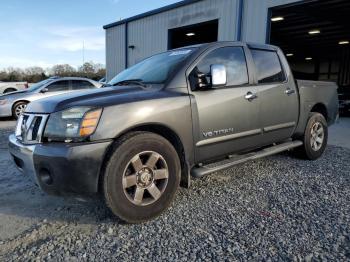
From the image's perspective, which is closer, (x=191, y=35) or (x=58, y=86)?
(x=58, y=86)

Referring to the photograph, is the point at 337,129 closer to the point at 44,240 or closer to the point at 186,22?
the point at 186,22

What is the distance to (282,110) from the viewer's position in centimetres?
434

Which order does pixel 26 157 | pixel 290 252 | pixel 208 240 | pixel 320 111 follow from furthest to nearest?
pixel 320 111, pixel 26 157, pixel 208 240, pixel 290 252

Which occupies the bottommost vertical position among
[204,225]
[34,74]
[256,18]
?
[204,225]

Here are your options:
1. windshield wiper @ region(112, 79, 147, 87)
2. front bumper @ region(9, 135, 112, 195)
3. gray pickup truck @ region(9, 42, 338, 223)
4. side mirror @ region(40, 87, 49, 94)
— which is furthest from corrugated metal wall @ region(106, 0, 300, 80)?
front bumper @ region(9, 135, 112, 195)

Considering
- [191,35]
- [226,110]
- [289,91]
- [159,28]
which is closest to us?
[226,110]

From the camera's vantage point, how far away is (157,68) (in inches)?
148

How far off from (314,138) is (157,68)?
2.99 m

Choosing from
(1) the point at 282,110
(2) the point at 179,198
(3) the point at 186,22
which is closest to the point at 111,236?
(2) the point at 179,198

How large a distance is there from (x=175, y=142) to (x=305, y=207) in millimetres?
1509

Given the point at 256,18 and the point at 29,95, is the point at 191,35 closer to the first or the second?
the point at 256,18

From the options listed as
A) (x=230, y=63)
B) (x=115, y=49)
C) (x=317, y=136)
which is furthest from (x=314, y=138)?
(x=115, y=49)

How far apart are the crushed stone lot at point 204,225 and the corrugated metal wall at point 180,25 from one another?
7.85 metres

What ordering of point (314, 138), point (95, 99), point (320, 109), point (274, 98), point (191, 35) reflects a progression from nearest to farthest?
point (95, 99)
point (274, 98)
point (314, 138)
point (320, 109)
point (191, 35)
